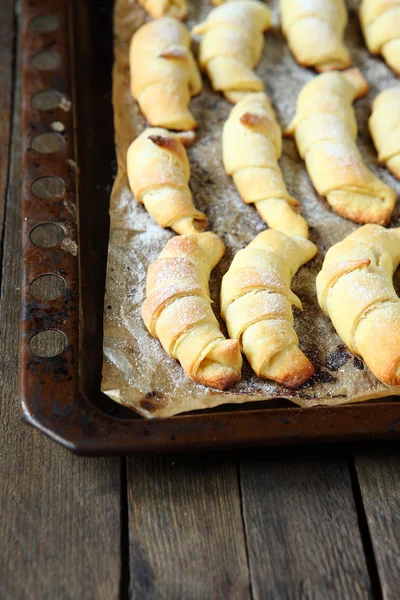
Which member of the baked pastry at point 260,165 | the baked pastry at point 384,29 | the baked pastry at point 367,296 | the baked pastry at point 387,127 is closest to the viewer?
the baked pastry at point 367,296

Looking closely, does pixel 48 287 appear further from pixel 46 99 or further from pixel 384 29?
pixel 384 29

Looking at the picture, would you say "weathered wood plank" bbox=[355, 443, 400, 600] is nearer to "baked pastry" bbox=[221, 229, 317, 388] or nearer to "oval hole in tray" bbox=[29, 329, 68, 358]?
"baked pastry" bbox=[221, 229, 317, 388]

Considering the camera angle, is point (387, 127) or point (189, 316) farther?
point (387, 127)

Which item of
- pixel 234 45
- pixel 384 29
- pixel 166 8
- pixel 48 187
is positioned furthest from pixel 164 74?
pixel 384 29

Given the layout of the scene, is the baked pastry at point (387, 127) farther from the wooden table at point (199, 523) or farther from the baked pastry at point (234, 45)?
the wooden table at point (199, 523)

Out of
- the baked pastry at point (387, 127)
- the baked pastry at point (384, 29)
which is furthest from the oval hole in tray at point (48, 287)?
the baked pastry at point (384, 29)
